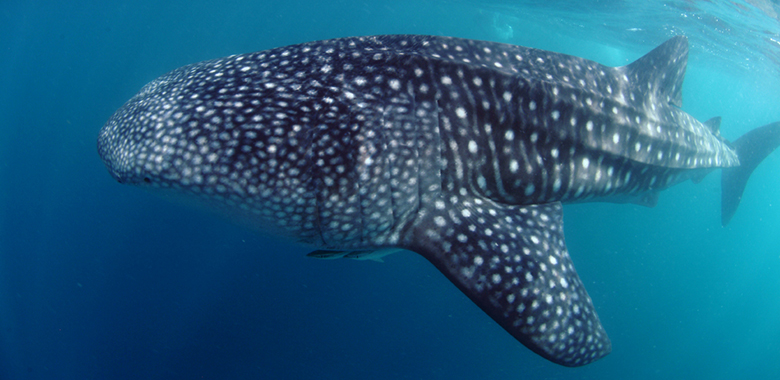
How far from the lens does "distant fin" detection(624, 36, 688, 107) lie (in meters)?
4.18

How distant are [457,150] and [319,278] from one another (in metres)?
8.86

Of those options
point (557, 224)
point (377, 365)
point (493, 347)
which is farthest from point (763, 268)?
point (557, 224)

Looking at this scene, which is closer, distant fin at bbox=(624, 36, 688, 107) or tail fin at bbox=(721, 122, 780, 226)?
distant fin at bbox=(624, 36, 688, 107)

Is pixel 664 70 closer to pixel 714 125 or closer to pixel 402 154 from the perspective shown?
pixel 714 125

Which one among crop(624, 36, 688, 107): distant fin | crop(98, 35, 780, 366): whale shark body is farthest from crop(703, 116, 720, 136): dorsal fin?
crop(98, 35, 780, 366): whale shark body

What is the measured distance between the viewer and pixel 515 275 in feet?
8.07

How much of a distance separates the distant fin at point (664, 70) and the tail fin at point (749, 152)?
16.8ft

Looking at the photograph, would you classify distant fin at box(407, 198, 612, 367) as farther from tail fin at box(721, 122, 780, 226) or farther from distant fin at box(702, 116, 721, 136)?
tail fin at box(721, 122, 780, 226)

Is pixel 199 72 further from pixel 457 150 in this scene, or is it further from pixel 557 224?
pixel 557 224

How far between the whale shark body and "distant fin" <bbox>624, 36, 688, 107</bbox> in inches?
58.6

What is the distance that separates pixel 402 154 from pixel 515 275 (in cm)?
118

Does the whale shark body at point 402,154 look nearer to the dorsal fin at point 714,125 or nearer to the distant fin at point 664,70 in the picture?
the distant fin at point 664,70

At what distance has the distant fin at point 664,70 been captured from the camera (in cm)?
418

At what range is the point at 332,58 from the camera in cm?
286
